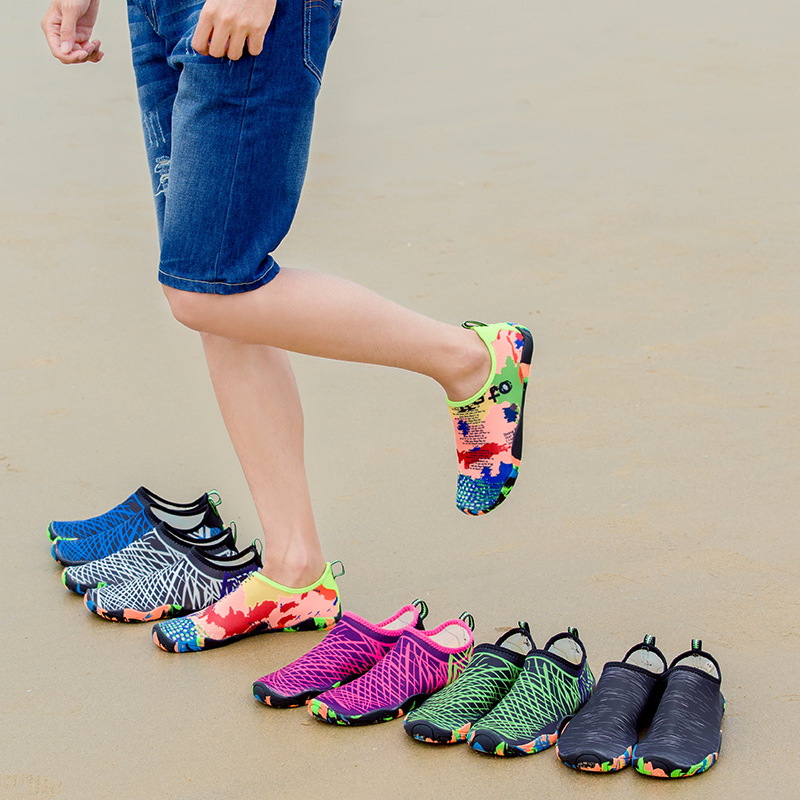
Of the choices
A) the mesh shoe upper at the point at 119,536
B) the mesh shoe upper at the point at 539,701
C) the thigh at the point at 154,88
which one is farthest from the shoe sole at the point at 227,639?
the thigh at the point at 154,88

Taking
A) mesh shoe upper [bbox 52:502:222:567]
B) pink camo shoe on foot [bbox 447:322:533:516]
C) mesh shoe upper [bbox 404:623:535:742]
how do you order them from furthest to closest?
mesh shoe upper [bbox 52:502:222:567] → pink camo shoe on foot [bbox 447:322:533:516] → mesh shoe upper [bbox 404:623:535:742]

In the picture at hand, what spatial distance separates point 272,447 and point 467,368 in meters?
0.35

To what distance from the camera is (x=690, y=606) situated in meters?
1.94

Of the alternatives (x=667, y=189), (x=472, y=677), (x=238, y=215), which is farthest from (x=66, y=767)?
(x=667, y=189)

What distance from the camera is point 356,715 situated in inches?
65.0

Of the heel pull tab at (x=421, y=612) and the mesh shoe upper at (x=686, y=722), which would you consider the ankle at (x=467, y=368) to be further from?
the mesh shoe upper at (x=686, y=722)

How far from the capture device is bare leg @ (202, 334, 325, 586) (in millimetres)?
1873

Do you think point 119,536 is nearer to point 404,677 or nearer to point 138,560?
point 138,560

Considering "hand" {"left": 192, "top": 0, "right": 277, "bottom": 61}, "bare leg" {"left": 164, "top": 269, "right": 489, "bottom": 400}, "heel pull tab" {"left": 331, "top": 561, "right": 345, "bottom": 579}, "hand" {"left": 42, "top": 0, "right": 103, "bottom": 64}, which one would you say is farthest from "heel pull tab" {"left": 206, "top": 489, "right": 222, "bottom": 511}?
"hand" {"left": 192, "top": 0, "right": 277, "bottom": 61}

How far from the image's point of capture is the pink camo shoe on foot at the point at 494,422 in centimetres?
181

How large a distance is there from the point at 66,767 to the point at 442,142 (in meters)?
3.95

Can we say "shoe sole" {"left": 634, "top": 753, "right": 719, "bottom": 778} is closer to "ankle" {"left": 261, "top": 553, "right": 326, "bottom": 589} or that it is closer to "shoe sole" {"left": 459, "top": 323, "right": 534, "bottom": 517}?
"shoe sole" {"left": 459, "top": 323, "right": 534, "bottom": 517}

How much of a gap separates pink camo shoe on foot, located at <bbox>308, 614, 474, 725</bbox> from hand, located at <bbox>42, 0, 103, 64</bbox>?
1.10 metres

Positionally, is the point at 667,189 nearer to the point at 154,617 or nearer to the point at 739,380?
the point at 739,380
